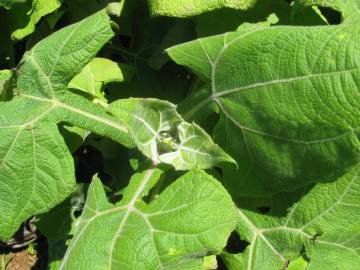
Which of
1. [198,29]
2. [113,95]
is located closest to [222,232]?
[198,29]

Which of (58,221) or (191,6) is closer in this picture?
(191,6)

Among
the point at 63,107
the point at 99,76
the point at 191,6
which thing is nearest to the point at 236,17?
the point at 191,6

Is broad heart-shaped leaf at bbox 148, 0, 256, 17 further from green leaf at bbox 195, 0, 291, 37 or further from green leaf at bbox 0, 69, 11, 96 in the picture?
green leaf at bbox 0, 69, 11, 96

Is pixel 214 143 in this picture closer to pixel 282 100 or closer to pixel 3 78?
pixel 282 100

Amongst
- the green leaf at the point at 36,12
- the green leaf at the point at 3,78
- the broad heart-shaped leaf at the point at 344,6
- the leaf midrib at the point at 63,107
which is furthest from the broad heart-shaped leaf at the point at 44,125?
the broad heart-shaped leaf at the point at 344,6

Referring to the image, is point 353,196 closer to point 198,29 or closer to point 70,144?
point 198,29

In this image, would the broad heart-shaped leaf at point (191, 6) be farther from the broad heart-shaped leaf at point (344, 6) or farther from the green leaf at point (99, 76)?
the green leaf at point (99, 76)
